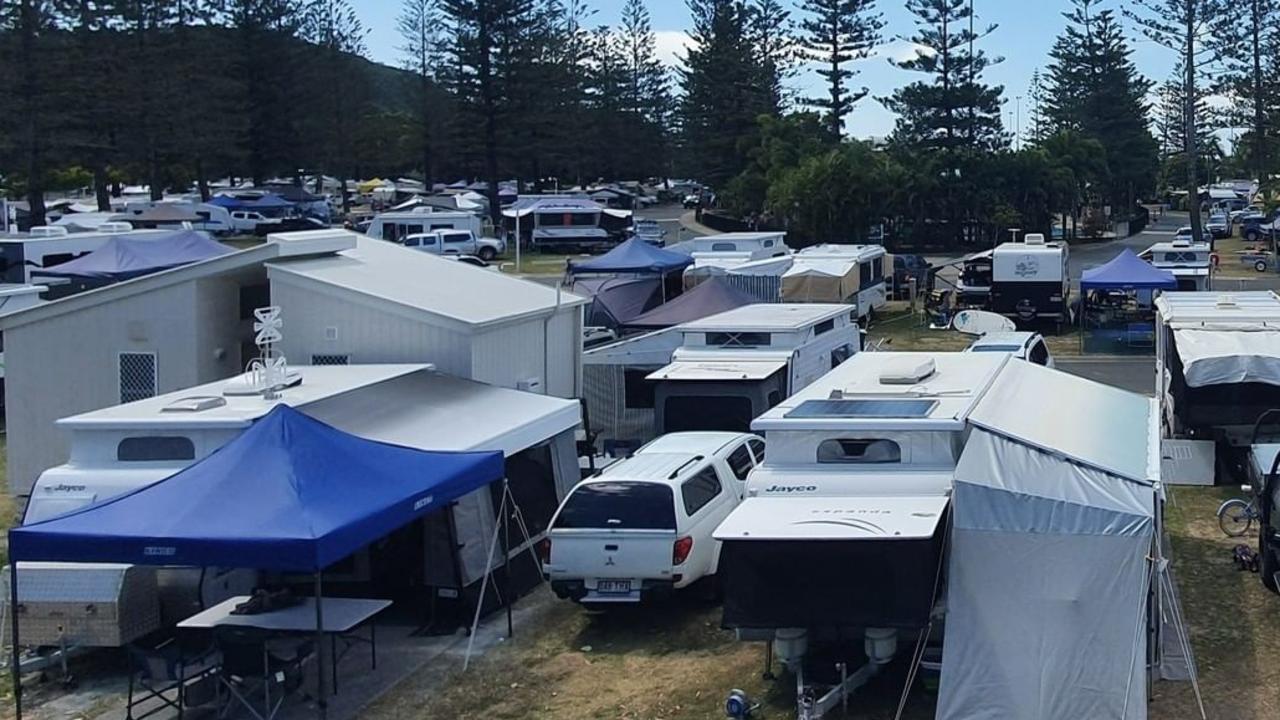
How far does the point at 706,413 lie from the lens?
14922 mm

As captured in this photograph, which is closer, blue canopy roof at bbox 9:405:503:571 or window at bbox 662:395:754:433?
blue canopy roof at bbox 9:405:503:571

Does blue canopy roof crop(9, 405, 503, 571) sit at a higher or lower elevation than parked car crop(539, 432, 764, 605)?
higher

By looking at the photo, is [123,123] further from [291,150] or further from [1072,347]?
[1072,347]

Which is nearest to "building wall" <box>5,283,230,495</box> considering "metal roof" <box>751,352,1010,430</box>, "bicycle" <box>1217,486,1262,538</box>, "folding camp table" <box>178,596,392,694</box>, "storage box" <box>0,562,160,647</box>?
"storage box" <box>0,562,160,647</box>

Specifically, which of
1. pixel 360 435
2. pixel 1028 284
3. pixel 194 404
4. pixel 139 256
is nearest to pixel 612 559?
pixel 360 435

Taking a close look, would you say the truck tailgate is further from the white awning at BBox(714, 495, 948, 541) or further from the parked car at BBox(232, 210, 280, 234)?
the parked car at BBox(232, 210, 280, 234)

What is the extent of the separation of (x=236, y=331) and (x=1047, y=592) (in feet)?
31.4

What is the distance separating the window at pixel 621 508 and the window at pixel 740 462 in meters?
1.41

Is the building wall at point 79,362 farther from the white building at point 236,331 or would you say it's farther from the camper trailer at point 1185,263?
the camper trailer at point 1185,263

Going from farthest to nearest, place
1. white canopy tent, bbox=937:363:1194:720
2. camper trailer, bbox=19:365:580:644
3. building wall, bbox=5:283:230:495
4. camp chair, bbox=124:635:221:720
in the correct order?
building wall, bbox=5:283:230:495
camper trailer, bbox=19:365:580:644
camp chair, bbox=124:635:221:720
white canopy tent, bbox=937:363:1194:720

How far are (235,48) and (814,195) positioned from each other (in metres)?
35.8

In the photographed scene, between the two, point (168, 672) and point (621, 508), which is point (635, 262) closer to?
point (621, 508)

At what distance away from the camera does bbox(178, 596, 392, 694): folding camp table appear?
→ 9.51 metres

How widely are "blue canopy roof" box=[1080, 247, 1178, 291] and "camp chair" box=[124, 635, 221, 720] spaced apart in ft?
74.1
